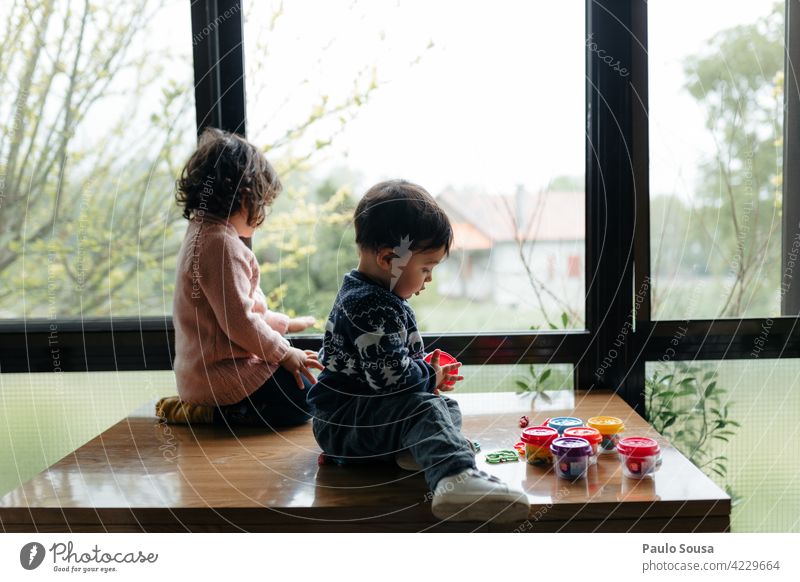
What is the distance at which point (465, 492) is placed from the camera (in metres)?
1.30

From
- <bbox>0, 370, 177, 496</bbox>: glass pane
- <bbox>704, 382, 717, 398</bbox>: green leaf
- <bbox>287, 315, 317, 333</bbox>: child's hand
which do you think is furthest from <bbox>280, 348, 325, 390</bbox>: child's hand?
<bbox>704, 382, 717, 398</bbox>: green leaf

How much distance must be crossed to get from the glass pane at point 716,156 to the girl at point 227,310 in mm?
956

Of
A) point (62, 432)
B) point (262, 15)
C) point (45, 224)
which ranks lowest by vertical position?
point (62, 432)

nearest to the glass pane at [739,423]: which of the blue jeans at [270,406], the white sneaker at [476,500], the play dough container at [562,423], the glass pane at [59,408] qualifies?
the play dough container at [562,423]

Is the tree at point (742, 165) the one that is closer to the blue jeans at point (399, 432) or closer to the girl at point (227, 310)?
the blue jeans at point (399, 432)

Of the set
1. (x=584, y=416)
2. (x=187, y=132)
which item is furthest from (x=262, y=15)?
(x=584, y=416)

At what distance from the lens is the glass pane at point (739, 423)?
1.98 meters

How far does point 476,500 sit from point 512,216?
0.90 m

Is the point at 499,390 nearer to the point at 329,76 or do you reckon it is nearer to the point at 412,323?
the point at 412,323

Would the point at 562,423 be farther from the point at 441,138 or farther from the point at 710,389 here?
the point at 441,138

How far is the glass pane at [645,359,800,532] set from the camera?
1978 mm

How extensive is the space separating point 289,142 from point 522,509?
3.67 feet

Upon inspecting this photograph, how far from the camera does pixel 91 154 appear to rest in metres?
2.00

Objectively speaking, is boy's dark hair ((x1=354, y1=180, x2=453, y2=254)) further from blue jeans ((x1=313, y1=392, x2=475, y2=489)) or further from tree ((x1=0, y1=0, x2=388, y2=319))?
tree ((x1=0, y1=0, x2=388, y2=319))
